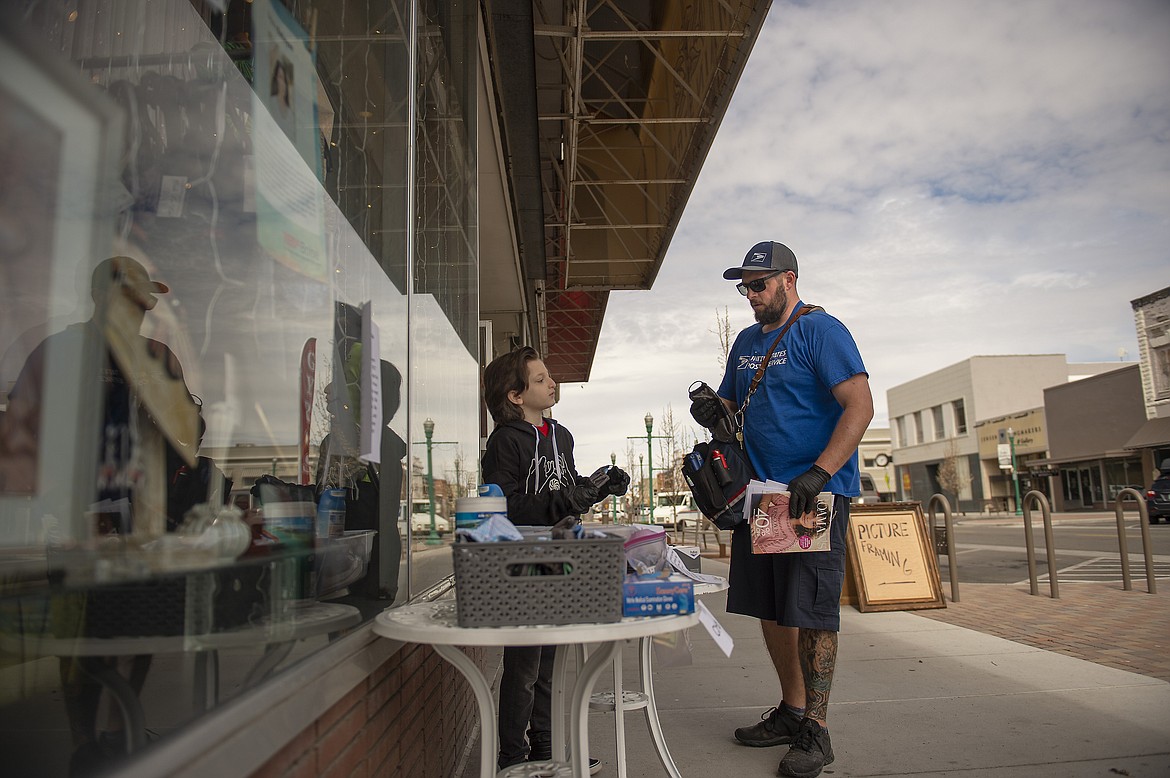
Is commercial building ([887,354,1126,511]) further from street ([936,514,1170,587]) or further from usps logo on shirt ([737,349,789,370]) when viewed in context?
usps logo on shirt ([737,349,789,370])

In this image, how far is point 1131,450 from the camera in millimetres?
36938

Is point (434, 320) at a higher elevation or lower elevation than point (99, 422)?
higher

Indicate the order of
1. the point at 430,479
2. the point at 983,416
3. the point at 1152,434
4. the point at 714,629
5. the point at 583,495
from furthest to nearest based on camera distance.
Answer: the point at 983,416 < the point at 1152,434 < the point at 430,479 < the point at 583,495 < the point at 714,629

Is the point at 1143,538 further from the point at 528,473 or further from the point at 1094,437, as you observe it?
the point at 1094,437

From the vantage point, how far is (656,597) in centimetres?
192

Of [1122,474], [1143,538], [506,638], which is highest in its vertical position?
[1122,474]

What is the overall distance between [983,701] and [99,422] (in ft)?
13.5

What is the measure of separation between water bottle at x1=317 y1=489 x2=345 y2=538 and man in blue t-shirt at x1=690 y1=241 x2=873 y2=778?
5.64 feet

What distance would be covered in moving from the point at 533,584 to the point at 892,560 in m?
6.16

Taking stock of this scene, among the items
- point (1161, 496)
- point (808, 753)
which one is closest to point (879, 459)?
point (1161, 496)

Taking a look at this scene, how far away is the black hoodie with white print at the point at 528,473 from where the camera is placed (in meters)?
2.90

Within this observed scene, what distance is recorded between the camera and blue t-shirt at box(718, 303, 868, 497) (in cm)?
327

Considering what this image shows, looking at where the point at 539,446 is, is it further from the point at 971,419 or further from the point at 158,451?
the point at 971,419

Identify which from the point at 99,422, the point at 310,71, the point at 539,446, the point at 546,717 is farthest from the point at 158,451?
the point at 546,717
